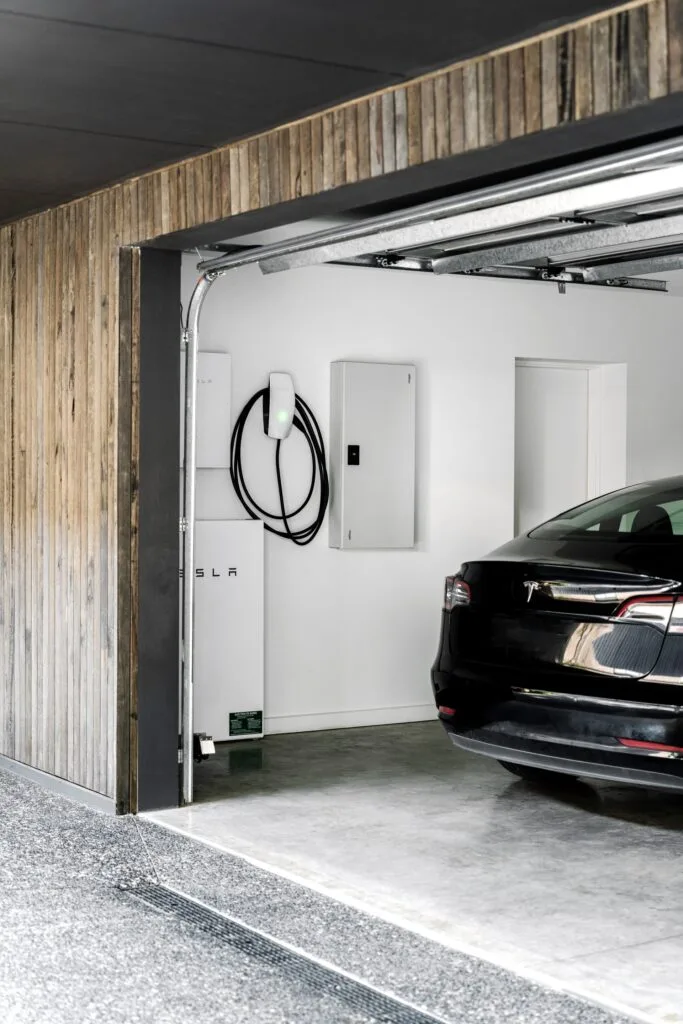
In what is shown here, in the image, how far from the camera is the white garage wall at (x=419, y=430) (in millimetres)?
6984

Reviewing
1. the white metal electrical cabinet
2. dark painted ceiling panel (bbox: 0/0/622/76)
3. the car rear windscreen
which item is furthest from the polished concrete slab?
dark painted ceiling panel (bbox: 0/0/622/76)

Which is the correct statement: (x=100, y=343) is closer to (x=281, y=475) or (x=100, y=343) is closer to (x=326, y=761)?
(x=281, y=475)

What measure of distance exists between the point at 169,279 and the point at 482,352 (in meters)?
2.68

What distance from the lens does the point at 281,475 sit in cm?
703

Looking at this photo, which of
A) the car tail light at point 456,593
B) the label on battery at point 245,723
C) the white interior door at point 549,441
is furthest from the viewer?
the white interior door at point 549,441

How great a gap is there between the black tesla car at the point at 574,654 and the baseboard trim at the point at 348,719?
2.06m

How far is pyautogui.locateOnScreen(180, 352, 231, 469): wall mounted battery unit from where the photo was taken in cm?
669

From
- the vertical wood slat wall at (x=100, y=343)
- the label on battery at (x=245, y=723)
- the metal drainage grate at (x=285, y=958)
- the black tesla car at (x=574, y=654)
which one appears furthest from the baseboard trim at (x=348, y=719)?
the metal drainage grate at (x=285, y=958)

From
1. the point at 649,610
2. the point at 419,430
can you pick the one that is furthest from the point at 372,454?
the point at 649,610

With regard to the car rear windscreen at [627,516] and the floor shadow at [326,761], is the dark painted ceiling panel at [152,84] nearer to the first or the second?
the car rear windscreen at [627,516]

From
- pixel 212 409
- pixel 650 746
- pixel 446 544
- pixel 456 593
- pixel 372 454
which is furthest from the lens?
pixel 446 544

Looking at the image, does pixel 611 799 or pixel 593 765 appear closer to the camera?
pixel 593 765

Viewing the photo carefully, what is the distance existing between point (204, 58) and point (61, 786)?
10.9 ft

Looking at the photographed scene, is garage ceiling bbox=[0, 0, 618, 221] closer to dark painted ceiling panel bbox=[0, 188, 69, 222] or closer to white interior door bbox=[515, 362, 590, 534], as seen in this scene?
dark painted ceiling panel bbox=[0, 188, 69, 222]
